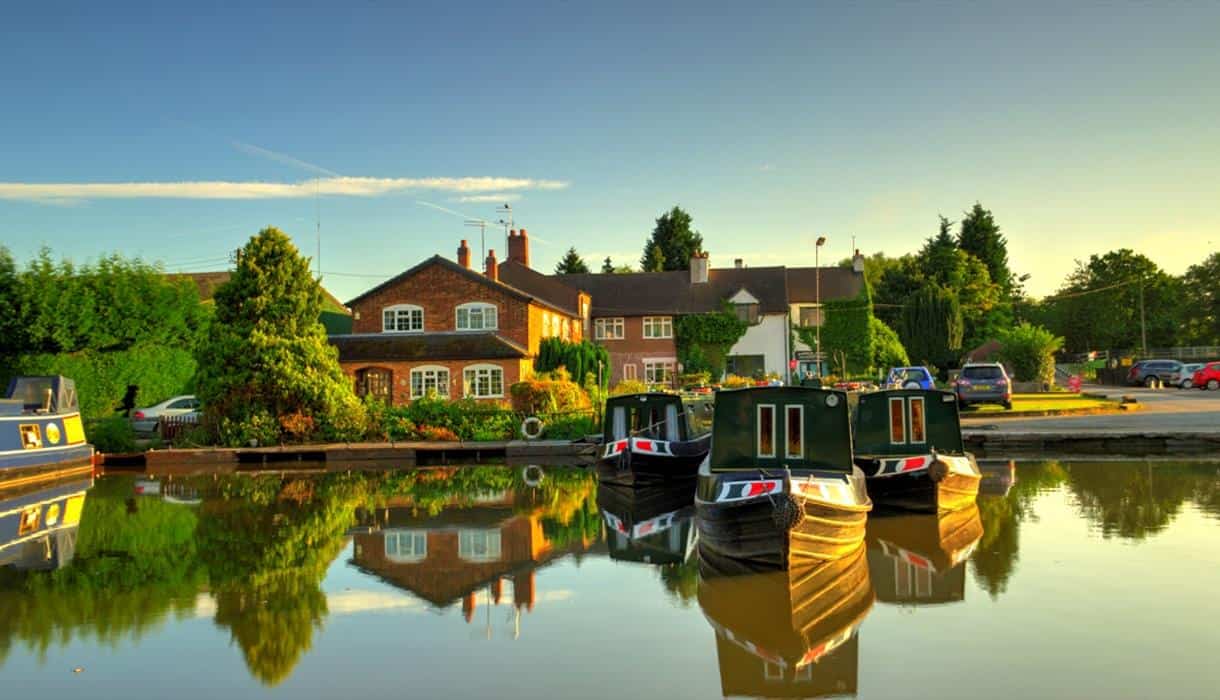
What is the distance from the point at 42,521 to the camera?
1886 centimetres

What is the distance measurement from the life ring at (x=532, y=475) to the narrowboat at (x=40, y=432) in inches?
510

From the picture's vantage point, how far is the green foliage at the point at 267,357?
30875mm

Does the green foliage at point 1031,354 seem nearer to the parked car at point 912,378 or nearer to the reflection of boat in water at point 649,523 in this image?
the parked car at point 912,378

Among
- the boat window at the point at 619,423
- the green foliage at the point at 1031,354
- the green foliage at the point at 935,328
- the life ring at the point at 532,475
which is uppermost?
the green foliage at the point at 935,328

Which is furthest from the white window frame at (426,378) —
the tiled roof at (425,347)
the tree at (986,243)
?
the tree at (986,243)

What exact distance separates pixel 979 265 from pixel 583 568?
67.7 m

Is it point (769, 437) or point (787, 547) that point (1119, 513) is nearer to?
point (769, 437)

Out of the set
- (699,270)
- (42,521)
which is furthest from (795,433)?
(699,270)

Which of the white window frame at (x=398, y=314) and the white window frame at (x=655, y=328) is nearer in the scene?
the white window frame at (x=398, y=314)

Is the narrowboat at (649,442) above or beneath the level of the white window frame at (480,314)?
beneath

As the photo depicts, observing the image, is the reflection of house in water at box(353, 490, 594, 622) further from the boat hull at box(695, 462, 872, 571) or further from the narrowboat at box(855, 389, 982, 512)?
the narrowboat at box(855, 389, 982, 512)

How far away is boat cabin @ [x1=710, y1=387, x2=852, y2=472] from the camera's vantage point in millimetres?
14359

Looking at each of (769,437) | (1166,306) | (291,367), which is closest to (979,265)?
(1166,306)

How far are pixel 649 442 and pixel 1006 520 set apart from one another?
8.08 meters
